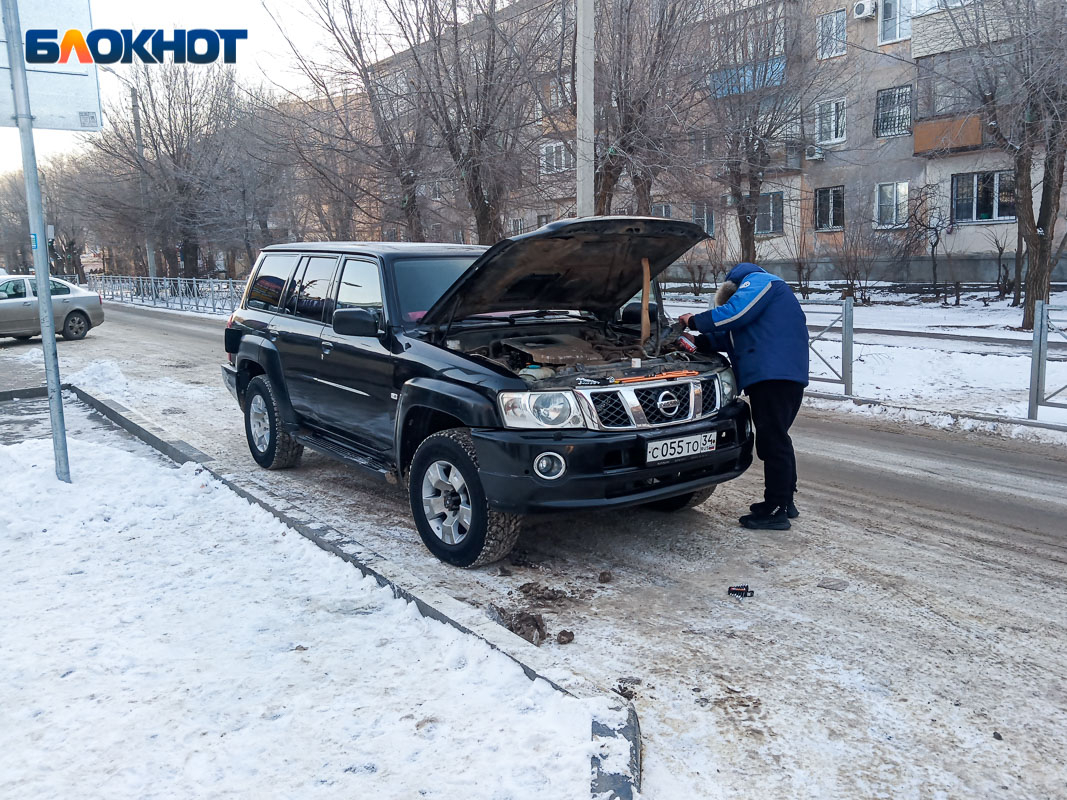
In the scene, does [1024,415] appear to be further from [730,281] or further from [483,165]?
[483,165]

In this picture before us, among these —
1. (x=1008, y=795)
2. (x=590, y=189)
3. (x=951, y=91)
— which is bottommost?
(x=1008, y=795)

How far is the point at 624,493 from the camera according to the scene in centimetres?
468

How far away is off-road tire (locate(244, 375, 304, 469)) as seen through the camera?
278 inches

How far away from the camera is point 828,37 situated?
20.8 m

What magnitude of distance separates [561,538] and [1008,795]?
3.03 meters

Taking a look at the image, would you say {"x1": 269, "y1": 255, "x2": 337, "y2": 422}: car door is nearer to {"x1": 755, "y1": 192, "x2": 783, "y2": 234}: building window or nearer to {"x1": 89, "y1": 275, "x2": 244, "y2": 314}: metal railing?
{"x1": 89, "y1": 275, "x2": 244, "y2": 314}: metal railing

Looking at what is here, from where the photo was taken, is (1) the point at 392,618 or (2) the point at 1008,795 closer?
(2) the point at 1008,795

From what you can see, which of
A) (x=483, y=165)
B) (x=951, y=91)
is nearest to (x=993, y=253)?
(x=951, y=91)

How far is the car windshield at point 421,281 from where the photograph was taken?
5.69m

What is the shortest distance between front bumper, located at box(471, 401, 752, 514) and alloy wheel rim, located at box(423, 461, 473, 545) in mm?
294

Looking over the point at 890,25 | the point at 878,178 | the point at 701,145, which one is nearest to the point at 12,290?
the point at 701,145

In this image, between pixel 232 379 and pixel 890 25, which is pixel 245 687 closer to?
pixel 232 379

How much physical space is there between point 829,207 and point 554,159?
18285mm

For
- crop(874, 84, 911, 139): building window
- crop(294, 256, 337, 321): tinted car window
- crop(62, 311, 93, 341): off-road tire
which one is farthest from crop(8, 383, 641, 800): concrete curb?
crop(874, 84, 911, 139): building window
